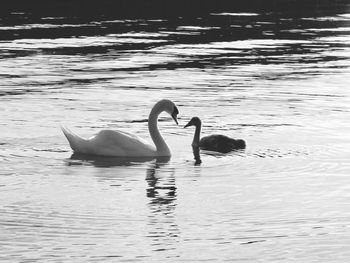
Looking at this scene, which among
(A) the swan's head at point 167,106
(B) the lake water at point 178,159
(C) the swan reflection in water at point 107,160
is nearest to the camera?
(B) the lake water at point 178,159

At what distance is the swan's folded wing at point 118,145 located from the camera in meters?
17.1

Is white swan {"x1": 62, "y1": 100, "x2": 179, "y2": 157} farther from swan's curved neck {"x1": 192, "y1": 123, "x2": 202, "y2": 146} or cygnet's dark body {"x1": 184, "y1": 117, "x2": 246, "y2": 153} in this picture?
swan's curved neck {"x1": 192, "y1": 123, "x2": 202, "y2": 146}

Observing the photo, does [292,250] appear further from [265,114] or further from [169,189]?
[265,114]

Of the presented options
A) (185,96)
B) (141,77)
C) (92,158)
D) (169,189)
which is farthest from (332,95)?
(169,189)

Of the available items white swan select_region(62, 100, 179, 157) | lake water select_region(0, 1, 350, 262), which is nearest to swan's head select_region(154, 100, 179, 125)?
lake water select_region(0, 1, 350, 262)

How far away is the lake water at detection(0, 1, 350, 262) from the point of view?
38.1ft

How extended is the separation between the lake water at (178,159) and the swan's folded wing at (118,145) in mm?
205

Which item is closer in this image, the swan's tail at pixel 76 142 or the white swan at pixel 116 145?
the white swan at pixel 116 145

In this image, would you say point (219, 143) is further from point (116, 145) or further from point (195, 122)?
point (116, 145)

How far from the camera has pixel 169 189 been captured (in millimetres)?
14609

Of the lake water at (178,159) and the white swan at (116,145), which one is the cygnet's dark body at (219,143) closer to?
the lake water at (178,159)

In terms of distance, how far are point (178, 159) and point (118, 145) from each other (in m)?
0.93

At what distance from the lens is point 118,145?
17203mm

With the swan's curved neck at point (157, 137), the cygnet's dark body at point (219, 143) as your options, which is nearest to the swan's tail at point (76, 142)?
the swan's curved neck at point (157, 137)
